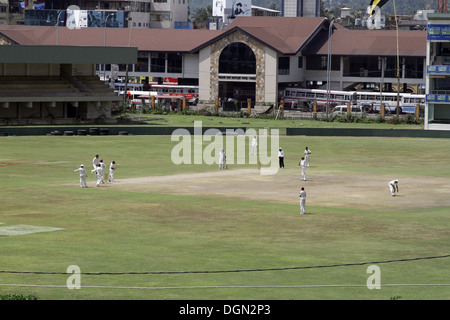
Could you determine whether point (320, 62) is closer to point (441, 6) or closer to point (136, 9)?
point (441, 6)

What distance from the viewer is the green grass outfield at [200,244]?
2283 cm

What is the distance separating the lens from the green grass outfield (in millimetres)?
22828

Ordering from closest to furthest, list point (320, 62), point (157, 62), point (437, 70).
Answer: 1. point (437, 70)
2. point (320, 62)
3. point (157, 62)

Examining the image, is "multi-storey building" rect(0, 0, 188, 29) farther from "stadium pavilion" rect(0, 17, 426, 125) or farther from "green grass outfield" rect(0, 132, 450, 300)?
"green grass outfield" rect(0, 132, 450, 300)

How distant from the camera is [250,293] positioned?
2217 centimetres

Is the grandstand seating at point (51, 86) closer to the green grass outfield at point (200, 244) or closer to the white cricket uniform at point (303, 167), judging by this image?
the green grass outfield at point (200, 244)

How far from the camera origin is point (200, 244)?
96.9 feet

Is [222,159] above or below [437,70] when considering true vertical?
below

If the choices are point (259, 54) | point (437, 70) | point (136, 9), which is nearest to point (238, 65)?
point (259, 54)

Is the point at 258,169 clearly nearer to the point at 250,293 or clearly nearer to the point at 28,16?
the point at 250,293

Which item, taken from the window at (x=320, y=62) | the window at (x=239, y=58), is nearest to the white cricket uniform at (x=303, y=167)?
the window at (x=239, y=58)

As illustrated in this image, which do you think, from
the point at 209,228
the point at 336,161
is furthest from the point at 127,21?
the point at 209,228

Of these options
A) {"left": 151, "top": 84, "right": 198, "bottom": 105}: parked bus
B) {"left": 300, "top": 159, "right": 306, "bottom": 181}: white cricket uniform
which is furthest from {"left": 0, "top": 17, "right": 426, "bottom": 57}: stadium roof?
{"left": 300, "top": 159, "right": 306, "bottom": 181}: white cricket uniform
